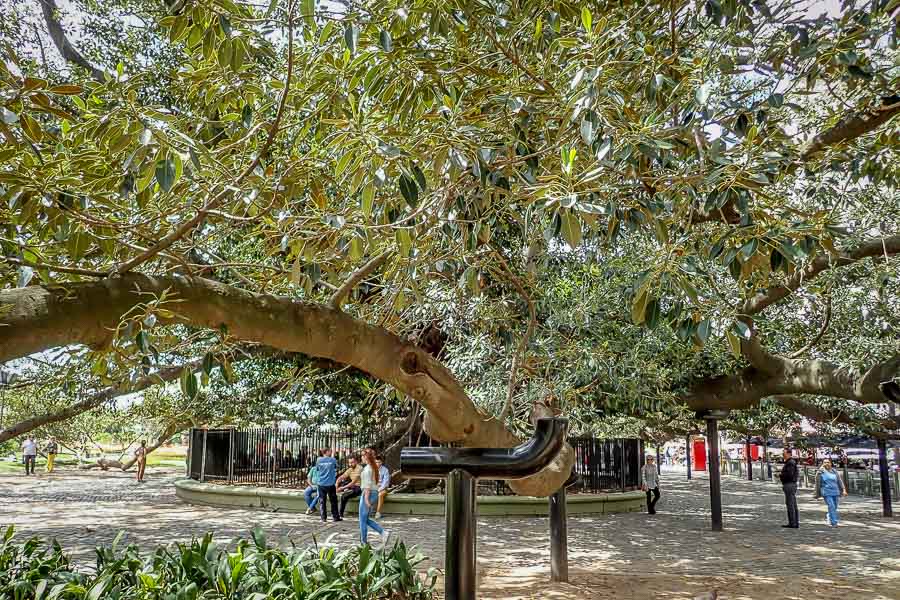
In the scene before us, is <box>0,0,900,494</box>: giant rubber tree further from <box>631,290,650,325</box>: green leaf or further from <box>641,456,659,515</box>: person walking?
<box>641,456,659,515</box>: person walking

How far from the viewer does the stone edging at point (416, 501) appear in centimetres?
1579

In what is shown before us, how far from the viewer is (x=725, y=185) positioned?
3.06 m

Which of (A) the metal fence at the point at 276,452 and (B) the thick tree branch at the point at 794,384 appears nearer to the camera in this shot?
(B) the thick tree branch at the point at 794,384

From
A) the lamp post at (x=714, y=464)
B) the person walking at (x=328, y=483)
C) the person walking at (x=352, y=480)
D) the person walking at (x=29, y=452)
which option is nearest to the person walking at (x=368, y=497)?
the person walking at (x=352, y=480)

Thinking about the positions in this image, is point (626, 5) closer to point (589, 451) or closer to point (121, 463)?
point (589, 451)

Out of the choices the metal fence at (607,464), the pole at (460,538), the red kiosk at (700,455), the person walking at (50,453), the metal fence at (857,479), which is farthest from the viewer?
the red kiosk at (700,455)

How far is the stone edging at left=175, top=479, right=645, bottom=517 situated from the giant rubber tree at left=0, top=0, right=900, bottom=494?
11042 mm

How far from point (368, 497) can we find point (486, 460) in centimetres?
956

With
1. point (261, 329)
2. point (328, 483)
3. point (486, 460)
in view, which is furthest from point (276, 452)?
point (486, 460)

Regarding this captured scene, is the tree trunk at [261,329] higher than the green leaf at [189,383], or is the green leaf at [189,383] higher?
the tree trunk at [261,329]

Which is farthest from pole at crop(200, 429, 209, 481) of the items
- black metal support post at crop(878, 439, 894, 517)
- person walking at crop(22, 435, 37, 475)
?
black metal support post at crop(878, 439, 894, 517)

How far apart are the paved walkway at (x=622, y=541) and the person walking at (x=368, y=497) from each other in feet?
2.40

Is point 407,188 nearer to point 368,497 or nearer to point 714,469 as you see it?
point 368,497

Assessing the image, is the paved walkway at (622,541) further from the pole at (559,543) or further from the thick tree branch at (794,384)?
the thick tree branch at (794,384)
